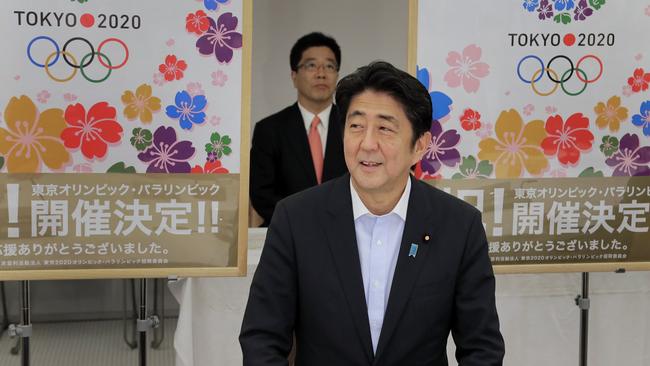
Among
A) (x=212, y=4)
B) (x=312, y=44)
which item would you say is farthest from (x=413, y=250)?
(x=312, y=44)

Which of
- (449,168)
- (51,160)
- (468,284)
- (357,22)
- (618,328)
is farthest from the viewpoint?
(357,22)

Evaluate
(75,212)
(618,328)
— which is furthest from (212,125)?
(618,328)

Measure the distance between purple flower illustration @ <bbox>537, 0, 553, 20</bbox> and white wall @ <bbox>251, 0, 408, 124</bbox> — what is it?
7.83 feet

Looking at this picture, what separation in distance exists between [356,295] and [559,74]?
1.45 meters

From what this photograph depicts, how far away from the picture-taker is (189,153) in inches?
104

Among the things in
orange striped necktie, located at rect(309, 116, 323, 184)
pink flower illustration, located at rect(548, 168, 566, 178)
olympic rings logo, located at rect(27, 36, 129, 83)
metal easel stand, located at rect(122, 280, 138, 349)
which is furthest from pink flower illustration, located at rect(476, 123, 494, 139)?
metal easel stand, located at rect(122, 280, 138, 349)

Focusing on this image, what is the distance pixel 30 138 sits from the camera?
99.3 inches

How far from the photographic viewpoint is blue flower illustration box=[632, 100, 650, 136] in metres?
2.84

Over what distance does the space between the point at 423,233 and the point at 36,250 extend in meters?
1.41

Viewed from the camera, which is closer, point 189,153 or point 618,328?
point 189,153

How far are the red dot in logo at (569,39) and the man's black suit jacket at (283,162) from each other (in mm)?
974

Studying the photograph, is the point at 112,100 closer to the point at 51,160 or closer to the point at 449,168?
the point at 51,160

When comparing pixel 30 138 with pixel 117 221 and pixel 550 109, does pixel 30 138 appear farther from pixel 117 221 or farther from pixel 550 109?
pixel 550 109

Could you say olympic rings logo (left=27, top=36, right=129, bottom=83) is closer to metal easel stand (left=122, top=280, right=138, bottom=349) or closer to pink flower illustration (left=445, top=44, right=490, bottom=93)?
pink flower illustration (left=445, top=44, right=490, bottom=93)
